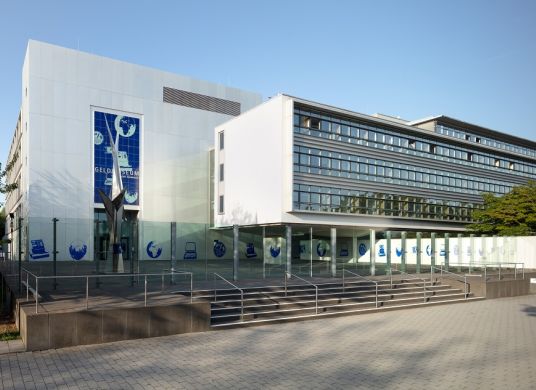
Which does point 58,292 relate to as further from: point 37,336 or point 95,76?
point 95,76

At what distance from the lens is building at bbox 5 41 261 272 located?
36719 mm

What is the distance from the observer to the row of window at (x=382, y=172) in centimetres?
3181

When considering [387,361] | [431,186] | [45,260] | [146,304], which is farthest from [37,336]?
[431,186]

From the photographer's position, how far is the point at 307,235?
29.6 metres

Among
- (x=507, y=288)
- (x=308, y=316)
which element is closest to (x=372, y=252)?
(x=507, y=288)

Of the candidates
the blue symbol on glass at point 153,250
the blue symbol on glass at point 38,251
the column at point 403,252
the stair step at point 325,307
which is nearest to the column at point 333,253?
the column at point 403,252

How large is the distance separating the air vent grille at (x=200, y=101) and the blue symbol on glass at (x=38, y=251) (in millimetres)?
23981

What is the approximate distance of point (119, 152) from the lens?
4047 cm

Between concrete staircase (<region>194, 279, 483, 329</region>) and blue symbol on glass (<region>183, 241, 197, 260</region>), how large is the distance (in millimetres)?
4400

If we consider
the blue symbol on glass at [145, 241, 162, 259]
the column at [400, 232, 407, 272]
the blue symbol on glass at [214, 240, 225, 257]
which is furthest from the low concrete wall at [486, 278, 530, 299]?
the blue symbol on glass at [145, 241, 162, 259]

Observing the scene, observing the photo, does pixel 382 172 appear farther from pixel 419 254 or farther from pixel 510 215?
pixel 510 215

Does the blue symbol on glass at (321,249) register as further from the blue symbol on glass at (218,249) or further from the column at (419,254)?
the blue symbol on glass at (218,249)

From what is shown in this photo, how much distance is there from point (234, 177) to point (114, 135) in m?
11.6

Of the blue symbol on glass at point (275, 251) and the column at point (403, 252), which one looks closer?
the blue symbol on glass at point (275, 251)
